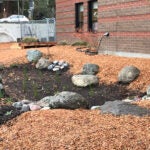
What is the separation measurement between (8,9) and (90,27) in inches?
1265

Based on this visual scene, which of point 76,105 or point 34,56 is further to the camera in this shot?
point 34,56

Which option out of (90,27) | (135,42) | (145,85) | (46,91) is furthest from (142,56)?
(90,27)

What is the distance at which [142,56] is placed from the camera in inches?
634

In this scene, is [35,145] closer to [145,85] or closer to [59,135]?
[59,135]

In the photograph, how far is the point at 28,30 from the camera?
3444cm

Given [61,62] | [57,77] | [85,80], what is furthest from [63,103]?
[61,62]

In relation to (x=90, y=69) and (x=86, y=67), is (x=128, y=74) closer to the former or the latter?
(x=90, y=69)

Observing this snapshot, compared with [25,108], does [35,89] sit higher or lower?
lower

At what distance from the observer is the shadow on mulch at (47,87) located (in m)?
11.5

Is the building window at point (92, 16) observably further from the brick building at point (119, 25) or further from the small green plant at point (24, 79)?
the small green plant at point (24, 79)

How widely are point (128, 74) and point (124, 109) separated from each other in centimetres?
529

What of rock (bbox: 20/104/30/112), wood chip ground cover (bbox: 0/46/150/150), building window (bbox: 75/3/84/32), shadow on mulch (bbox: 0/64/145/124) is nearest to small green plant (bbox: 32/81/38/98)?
shadow on mulch (bbox: 0/64/145/124)

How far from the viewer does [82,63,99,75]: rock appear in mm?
14262

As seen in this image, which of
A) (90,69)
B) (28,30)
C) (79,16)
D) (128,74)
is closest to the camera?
(128,74)
